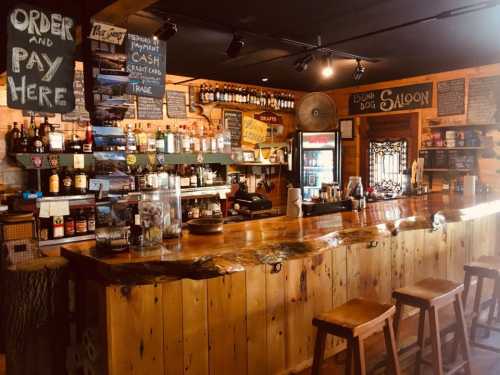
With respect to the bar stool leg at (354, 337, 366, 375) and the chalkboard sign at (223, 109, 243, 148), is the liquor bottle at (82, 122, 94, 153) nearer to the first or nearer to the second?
the chalkboard sign at (223, 109, 243, 148)

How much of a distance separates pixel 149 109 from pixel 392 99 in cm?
362

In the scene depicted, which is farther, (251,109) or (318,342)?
(251,109)

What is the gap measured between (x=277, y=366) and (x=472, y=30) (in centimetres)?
342

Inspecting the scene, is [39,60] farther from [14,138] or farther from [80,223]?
[80,223]

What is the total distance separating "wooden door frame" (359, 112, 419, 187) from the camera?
6.38 meters

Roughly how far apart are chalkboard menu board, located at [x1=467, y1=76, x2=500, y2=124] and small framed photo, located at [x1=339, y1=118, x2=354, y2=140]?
184 cm

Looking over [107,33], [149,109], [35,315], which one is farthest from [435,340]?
[149,109]

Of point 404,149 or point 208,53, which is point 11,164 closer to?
point 208,53

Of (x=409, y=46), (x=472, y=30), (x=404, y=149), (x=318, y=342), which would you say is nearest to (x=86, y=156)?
(x=318, y=342)

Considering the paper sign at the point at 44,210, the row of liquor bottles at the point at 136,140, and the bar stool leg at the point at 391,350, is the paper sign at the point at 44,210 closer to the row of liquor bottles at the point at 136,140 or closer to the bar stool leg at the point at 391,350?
the row of liquor bottles at the point at 136,140

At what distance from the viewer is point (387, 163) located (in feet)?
22.4

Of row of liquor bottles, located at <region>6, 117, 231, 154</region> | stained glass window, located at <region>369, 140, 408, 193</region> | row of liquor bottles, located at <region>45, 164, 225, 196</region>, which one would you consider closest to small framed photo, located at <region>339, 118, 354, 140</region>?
stained glass window, located at <region>369, 140, 408, 193</region>

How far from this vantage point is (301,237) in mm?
2381

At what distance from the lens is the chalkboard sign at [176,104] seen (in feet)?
18.2
